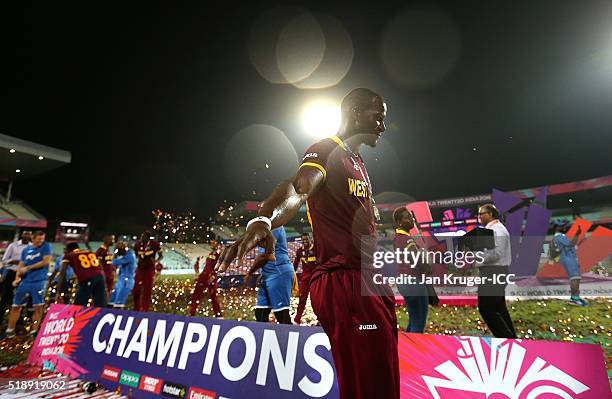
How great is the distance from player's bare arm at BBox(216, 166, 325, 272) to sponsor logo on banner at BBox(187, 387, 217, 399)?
269 cm

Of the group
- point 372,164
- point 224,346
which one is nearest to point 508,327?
point 224,346

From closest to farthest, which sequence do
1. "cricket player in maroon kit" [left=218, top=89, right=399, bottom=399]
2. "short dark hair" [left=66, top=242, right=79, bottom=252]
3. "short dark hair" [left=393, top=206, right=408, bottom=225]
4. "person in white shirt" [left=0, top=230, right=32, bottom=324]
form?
1. "cricket player in maroon kit" [left=218, top=89, right=399, bottom=399]
2. "short dark hair" [left=393, top=206, right=408, bottom=225]
3. "short dark hair" [left=66, top=242, right=79, bottom=252]
4. "person in white shirt" [left=0, top=230, right=32, bottom=324]

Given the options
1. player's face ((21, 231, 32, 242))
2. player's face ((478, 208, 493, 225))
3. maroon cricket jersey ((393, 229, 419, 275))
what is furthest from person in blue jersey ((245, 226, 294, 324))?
player's face ((21, 231, 32, 242))

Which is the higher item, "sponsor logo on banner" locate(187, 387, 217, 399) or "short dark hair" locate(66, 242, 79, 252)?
"short dark hair" locate(66, 242, 79, 252)

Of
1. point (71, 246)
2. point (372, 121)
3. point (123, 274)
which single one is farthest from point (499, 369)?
point (123, 274)

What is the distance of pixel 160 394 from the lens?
349 centimetres

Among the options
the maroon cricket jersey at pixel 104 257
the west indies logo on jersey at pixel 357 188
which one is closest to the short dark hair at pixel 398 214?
the west indies logo on jersey at pixel 357 188

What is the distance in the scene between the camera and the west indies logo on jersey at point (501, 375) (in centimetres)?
225

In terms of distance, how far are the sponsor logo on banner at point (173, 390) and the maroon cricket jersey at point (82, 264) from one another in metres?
4.36

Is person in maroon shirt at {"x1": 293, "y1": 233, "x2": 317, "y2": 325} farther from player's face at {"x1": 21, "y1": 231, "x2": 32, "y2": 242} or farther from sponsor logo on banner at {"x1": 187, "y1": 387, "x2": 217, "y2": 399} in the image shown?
player's face at {"x1": 21, "y1": 231, "x2": 32, "y2": 242}

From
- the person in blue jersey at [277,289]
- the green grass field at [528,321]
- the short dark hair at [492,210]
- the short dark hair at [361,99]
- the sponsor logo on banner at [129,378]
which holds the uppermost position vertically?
the short dark hair at [492,210]

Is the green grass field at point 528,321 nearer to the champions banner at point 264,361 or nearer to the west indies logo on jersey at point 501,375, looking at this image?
the champions banner at point 264,361

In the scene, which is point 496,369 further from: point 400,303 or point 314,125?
point 314,125

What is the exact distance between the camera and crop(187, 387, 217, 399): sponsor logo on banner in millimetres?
3184
